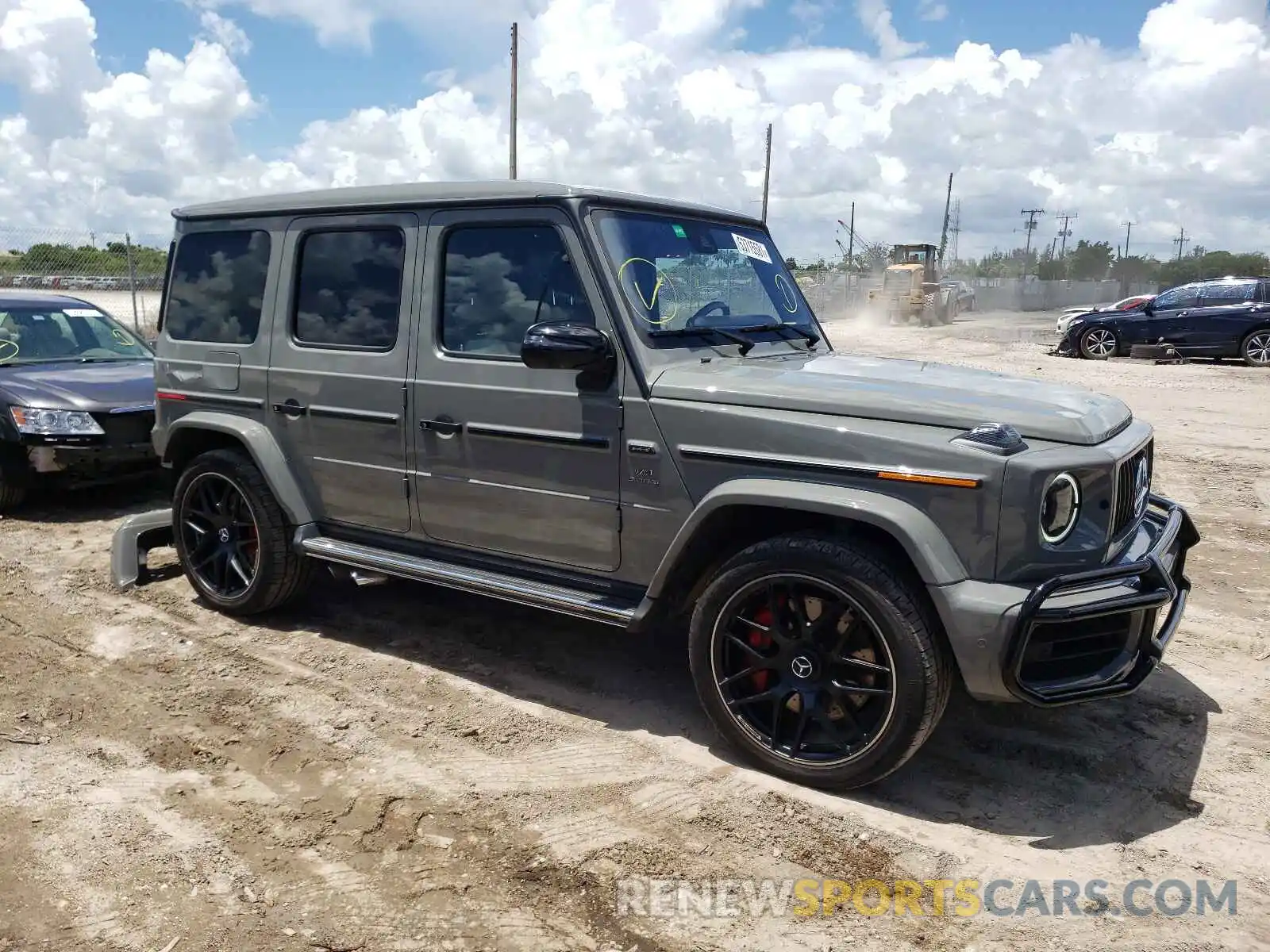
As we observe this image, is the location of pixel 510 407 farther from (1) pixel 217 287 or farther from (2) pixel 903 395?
(1) pixel 217 287

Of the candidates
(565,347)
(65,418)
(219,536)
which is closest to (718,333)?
(565,347)

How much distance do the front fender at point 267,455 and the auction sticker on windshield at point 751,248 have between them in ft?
7.78

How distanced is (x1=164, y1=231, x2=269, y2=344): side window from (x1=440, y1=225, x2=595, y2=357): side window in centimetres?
123

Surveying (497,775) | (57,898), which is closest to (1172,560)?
(497,775)

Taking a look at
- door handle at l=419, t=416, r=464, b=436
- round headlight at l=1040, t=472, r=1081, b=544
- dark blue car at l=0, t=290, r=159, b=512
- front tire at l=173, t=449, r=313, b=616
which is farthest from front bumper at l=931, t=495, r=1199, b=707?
dark blue car at l=0, t=290, r=159, b=512

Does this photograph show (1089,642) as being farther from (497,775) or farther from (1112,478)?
(497,775)

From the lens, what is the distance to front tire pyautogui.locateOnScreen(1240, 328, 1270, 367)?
1756 centimetres

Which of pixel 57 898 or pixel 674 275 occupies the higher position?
pixel 674 275

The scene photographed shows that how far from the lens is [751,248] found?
4.62m

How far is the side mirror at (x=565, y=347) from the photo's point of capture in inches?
140

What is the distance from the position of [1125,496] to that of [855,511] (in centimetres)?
100

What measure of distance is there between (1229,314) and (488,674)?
1791cm

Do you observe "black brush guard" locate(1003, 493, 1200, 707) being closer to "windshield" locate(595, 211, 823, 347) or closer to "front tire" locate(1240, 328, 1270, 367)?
"windshield" locate(595, 211, 823, 347)

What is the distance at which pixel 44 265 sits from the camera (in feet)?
52.4
